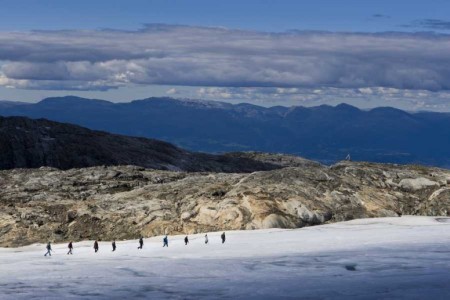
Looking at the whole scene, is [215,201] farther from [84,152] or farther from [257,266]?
[84,152]

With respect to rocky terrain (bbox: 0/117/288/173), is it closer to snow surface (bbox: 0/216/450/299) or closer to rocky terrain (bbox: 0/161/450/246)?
rocky terrain (bbox: 0/161/450/246)

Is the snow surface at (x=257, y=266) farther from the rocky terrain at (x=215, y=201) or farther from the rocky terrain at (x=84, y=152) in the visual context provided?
the rocky terrain at (x=84, y=152)

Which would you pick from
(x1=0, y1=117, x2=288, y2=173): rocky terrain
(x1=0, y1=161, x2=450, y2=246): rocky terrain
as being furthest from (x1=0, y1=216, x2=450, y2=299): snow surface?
(x1=0, y1=117, x2=288, y2=173): rocky terrain

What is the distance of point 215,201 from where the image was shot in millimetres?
72500

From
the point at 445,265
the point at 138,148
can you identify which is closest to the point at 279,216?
the point at 445,265

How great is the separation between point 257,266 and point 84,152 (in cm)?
10255

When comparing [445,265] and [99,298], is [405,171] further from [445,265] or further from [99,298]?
[99,298]

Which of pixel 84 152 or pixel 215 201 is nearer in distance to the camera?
pixel 215 201

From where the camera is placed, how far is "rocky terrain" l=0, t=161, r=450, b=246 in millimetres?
69750

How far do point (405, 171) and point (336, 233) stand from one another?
2337 centimetres

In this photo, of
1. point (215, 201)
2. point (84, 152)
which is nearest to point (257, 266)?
point (215, 201)

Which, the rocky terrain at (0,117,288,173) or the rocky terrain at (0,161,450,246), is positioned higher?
the rocky terrain at (0,161,450,246)

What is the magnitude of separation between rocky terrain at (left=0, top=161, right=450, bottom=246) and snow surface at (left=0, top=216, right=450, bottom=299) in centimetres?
340

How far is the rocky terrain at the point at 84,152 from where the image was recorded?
144 meters
